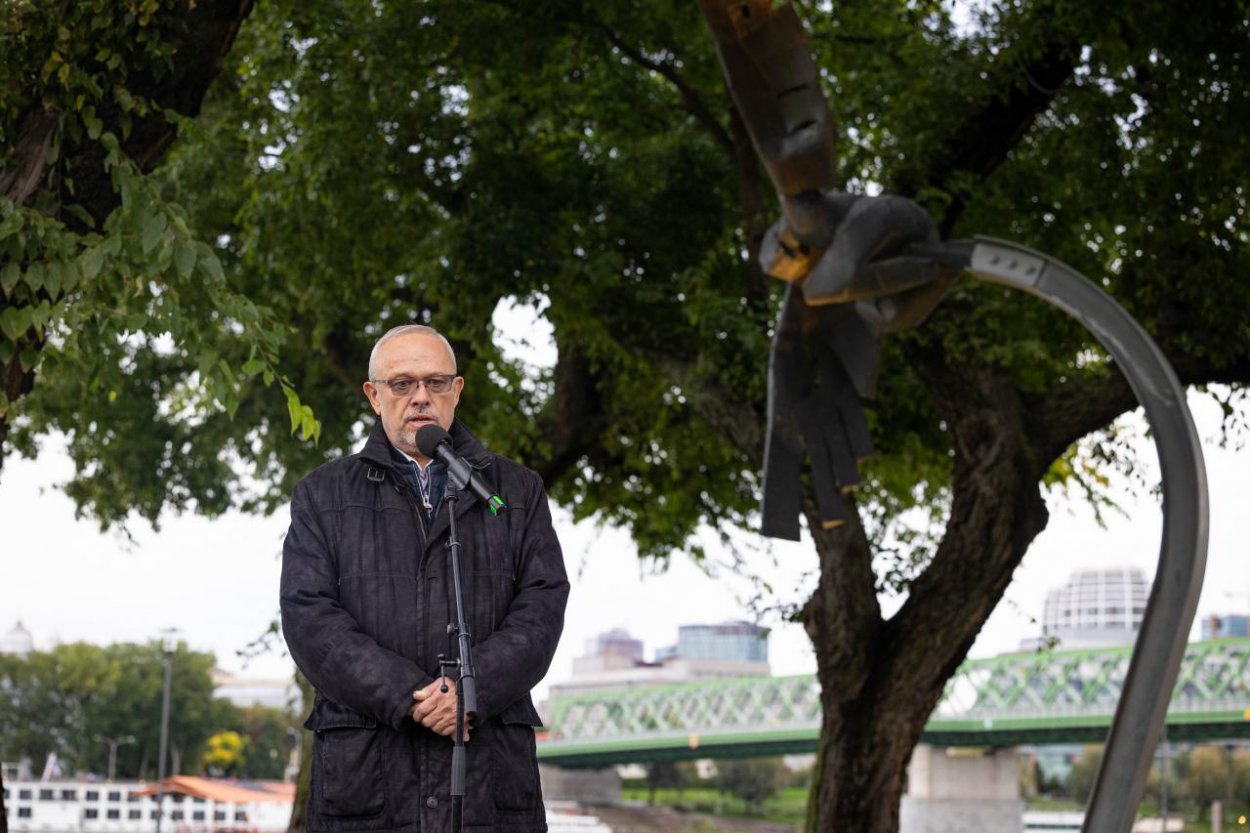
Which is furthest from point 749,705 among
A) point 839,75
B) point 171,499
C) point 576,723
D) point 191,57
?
point 191,57

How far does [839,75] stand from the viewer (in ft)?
39.7

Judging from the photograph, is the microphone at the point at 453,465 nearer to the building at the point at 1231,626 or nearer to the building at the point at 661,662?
the building at the point at 661,662

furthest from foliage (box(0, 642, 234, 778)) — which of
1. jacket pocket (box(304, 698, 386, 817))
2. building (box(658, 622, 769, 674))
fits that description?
jacket pocket (box(304, 698, 386, 817))

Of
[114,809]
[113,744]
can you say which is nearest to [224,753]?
[113,744]

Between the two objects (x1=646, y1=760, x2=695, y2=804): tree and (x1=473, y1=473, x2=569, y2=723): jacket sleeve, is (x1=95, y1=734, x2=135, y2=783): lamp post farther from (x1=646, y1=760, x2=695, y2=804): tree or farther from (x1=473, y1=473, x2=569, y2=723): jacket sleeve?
(x1=473, y1=473, x2=569, y2=723): jacket sleeve

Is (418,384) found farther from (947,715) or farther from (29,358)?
(947,715)

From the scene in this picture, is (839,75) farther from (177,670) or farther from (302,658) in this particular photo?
(177,670)

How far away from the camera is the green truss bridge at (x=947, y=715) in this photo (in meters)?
37.8

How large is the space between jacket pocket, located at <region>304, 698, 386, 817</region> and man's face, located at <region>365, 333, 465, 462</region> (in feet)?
1.77

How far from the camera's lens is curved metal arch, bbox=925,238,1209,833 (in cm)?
516

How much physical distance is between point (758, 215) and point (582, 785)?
4293 cm

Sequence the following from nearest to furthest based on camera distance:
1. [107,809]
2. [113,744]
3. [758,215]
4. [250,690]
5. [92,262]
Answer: [92,262], [758,215], [107,809], [113,744], [250,690]

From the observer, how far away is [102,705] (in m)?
52.0

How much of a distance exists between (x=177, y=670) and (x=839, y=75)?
4242cm
